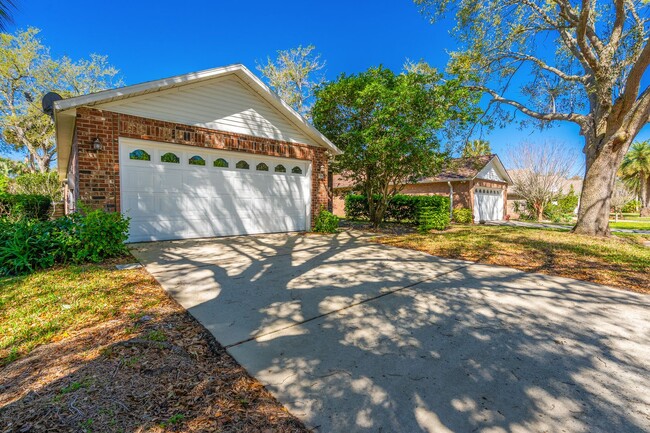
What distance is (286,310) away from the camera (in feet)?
10.8

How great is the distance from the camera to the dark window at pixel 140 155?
6.71 m

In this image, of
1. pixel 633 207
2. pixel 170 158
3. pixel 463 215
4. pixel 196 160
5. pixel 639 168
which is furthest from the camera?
pixel 633 207

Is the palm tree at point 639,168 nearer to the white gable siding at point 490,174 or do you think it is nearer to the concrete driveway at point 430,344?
the white gable siding at point 490,174

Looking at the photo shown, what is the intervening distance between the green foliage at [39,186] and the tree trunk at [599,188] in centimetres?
2492

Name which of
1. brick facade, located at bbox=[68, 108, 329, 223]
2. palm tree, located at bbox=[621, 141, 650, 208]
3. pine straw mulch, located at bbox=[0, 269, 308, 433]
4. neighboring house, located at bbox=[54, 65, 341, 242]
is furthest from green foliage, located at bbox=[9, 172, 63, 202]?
palm tree, located at bbox=[621, 141, 650, 208]

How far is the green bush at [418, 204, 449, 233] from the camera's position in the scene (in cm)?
1150

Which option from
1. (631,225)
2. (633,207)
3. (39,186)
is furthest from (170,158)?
(633,207)

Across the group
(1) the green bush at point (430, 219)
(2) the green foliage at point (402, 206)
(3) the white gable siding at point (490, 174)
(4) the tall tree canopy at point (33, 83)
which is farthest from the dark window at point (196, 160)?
(4) the tall tree canopy at point (33, 83)

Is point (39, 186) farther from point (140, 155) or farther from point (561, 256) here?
point (561, 256)

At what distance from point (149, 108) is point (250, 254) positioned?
4262mm

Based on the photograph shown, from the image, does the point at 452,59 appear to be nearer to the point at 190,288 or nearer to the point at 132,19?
the point at 190,288

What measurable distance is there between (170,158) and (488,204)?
1900 centimetres

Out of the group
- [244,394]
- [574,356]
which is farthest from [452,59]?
[244,394]

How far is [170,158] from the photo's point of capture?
720 centimetres
